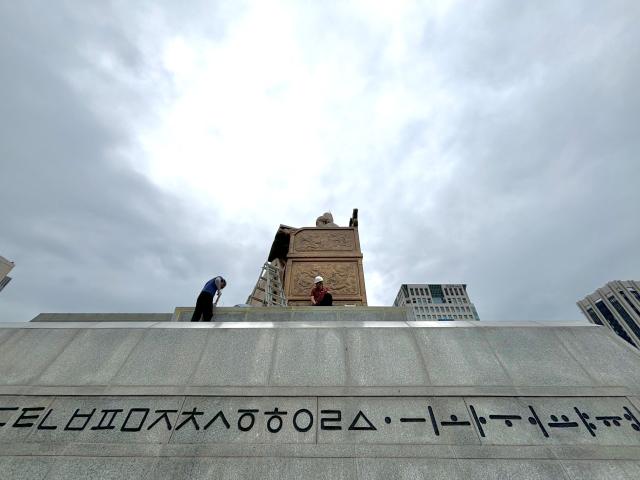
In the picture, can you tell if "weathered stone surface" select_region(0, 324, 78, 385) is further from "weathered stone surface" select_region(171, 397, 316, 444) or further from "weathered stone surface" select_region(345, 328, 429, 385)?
"weathered stone surface" select_region(345, 328, 429, 385)

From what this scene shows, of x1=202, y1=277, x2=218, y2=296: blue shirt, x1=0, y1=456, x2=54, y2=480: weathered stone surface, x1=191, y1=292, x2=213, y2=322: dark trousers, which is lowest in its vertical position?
x1=0, y1=456, x2=54, y2=480: weathered stone surface

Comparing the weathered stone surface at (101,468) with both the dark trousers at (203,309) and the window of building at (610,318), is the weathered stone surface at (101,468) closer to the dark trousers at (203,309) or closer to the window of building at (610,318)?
the dark trousers at (203,309)

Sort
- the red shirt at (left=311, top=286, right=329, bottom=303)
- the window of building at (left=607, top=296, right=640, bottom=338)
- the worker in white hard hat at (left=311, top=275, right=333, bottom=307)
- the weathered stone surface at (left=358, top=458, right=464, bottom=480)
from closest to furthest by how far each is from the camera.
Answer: the weathered stone surface at (left=358, top=458, right=464, bottom=480), the worker in white hard hat at (left=311, top=275, right=333, bottom=307), the red shirt at (left=311, top=286, right=329, bottom=303), the window of building at (left=607, top=296, right=640, bottom=338)

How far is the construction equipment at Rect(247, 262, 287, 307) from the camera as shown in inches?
342

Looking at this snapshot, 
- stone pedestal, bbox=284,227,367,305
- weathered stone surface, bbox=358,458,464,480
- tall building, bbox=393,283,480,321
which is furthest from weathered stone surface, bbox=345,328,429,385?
tall building, bbox=393,283,480,321

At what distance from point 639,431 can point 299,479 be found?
3886 millimetres

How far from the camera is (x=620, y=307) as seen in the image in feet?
265

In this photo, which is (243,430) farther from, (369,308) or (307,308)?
(369,308)

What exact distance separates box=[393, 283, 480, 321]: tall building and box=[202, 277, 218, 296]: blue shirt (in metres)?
95.1

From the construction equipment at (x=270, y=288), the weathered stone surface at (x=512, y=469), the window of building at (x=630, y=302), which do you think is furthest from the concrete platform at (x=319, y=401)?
the window of building at (x=630, y=302)

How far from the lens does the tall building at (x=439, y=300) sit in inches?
3787

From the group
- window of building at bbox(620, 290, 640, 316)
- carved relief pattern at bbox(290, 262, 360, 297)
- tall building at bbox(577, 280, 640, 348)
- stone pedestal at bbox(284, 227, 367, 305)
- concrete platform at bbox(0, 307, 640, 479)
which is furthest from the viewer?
window of building at bbox(620, 290, 640, 316)

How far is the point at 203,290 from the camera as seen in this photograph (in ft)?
20.2

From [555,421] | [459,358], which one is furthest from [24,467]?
[555,421]
